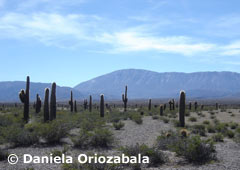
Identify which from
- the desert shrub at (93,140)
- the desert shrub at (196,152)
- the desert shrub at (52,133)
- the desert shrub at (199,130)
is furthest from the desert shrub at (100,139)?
the desert shrub at (199,130)

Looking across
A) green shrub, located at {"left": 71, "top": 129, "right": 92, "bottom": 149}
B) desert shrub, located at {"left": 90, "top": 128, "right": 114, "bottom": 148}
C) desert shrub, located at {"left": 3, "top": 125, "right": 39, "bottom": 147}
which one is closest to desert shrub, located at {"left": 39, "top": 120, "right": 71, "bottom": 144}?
desert shrub, located at {"left": 3, "top": 125, "right": 39, "bottom": 147}

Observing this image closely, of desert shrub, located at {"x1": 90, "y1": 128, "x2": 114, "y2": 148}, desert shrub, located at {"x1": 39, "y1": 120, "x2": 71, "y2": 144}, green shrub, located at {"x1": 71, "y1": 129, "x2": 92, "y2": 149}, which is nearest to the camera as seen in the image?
green shrub, located at {"x1": 71, "y1": 129, "x2": 92, "y2": 149}

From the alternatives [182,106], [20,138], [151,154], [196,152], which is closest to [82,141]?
Answer: [20,138]

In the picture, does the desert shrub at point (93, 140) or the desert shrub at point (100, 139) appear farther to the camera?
the desert shrub at point (100, 139)

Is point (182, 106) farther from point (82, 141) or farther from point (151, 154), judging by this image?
point (151, 154)

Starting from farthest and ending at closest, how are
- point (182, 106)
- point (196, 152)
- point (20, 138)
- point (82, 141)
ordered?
point (182, 106) → point (20, 138) → point (82, 141) → point (196, 152)

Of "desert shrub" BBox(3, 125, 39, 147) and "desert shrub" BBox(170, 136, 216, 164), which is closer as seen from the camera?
"desert shrub" BBox(170, 136, 216, 164)

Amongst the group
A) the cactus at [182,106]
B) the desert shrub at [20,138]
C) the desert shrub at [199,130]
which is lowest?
the desert shrub at [199,130]

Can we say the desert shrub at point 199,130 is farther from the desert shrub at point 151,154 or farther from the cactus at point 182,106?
the desert shrub at point 151,154

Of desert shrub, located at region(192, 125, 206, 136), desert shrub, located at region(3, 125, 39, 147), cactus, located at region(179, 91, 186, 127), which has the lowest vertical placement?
desert shrub, located at region(192, 125, 206, 136)

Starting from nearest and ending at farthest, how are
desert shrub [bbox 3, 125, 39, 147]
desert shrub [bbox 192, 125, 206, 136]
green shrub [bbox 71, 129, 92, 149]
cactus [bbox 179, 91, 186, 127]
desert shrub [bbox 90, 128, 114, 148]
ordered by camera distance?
green shrub [bbox 71, 129, 92, 149], desert shrub [bbox 90, 128, 114, 148], desert shrub [bbox 3, 125, 39, 147], desert shrub [bbox 192, 125, 206, 136], cactus [bbox 179, 91, 186, 127]

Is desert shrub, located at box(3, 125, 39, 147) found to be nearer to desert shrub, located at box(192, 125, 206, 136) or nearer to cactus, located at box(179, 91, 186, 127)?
desert shrub, located at box(192, 125, 206, 136)

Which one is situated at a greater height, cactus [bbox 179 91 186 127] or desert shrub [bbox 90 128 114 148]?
cactus [bbox 179 91 186 127]

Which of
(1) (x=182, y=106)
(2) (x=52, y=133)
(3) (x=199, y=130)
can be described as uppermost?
(1) (x=182, y=106)
